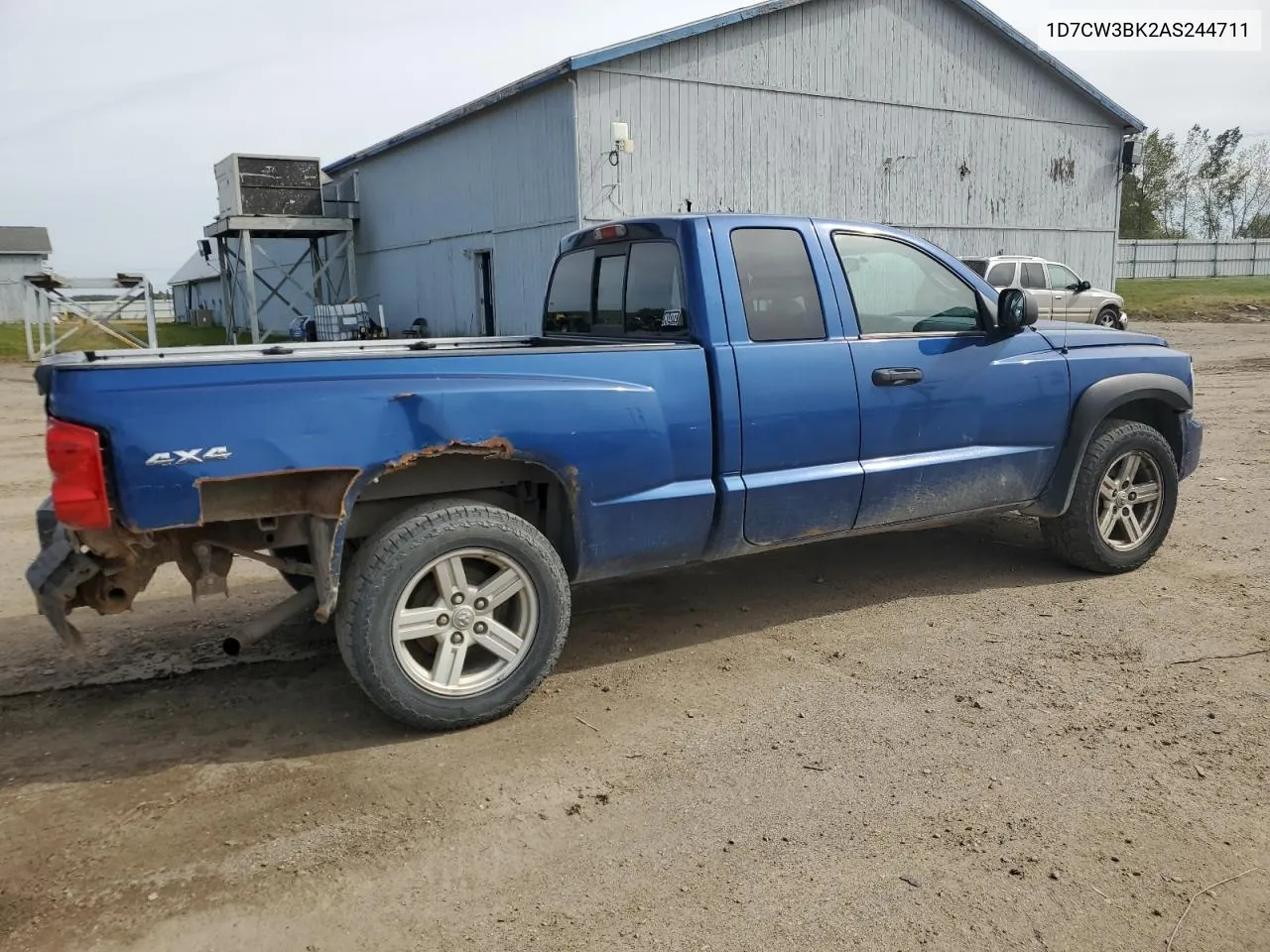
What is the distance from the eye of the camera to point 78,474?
3.08 m

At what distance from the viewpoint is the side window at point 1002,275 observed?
60.3 feet

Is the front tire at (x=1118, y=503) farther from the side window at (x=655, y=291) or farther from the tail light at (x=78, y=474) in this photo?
the tail light at (x=78, y=474)

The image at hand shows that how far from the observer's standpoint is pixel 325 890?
9.08 ft

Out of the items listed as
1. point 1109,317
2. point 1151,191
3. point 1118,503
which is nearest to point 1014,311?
point 1118,503

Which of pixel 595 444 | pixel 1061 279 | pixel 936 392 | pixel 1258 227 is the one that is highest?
pixel 1258 227

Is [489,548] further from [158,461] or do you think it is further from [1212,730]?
[1212,730]

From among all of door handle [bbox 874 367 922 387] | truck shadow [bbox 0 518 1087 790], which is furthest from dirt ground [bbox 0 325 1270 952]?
door handle [bbox 874 367 922 387]

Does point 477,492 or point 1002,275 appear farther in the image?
point 1002,275

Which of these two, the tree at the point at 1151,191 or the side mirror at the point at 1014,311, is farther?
the tree at the point at 1151,191

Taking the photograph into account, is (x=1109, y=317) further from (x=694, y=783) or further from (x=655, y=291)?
(x=694, y=783)

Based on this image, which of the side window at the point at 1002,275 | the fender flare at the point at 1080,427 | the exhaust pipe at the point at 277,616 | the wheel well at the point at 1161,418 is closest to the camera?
the exhaust pipe at the point at 277,616

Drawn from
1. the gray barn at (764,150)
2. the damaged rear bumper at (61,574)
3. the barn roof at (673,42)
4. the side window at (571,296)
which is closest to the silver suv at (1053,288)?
the gray barn at (764,150)

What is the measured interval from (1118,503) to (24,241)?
51544 mm

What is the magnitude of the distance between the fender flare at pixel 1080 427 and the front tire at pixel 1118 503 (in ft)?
0.22
